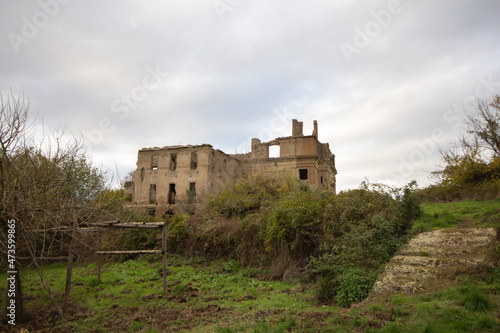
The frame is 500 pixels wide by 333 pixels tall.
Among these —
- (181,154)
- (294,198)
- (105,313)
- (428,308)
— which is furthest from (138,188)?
(428,308)

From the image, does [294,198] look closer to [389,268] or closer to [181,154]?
[389,268]

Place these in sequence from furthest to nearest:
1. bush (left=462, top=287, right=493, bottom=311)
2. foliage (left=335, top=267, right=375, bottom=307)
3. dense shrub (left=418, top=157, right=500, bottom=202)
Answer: dense shrub (left=418, top=157, right=500, bottom=202) < foliage (left=335, top=267, right=375, bottom=307) < bush (left=462, top=287, right=493, bottom=311)

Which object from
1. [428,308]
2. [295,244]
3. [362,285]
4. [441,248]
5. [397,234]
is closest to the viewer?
[428,308]

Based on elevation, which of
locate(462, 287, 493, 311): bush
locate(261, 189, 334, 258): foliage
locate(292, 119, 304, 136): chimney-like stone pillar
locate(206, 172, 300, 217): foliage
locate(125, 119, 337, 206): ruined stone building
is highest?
locate(292, 119, 304, 136): chimney-like stone pillar

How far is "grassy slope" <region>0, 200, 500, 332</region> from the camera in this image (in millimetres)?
6074

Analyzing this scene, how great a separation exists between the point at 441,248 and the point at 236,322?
624 centimetres

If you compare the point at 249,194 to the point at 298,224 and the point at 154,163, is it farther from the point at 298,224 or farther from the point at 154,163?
the point at 154,163

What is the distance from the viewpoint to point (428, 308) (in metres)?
6.28

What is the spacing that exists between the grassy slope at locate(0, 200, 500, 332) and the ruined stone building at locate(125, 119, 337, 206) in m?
18.8

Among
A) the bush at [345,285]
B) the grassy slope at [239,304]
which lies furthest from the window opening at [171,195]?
the bush at [345,285]

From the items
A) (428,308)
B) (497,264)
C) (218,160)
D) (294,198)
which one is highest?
(218,160)

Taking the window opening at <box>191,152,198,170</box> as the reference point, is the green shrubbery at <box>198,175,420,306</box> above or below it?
below

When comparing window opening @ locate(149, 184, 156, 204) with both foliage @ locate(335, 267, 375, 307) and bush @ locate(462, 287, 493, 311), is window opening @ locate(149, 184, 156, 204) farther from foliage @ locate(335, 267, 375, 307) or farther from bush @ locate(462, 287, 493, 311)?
bush @ locate(462, 287, 493, 311)

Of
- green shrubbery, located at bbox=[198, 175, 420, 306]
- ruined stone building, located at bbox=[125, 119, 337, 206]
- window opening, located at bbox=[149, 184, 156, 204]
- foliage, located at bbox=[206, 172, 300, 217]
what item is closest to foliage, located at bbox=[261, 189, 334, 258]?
green shrubbery, located at bbox=[198, 175, 420, 306]
